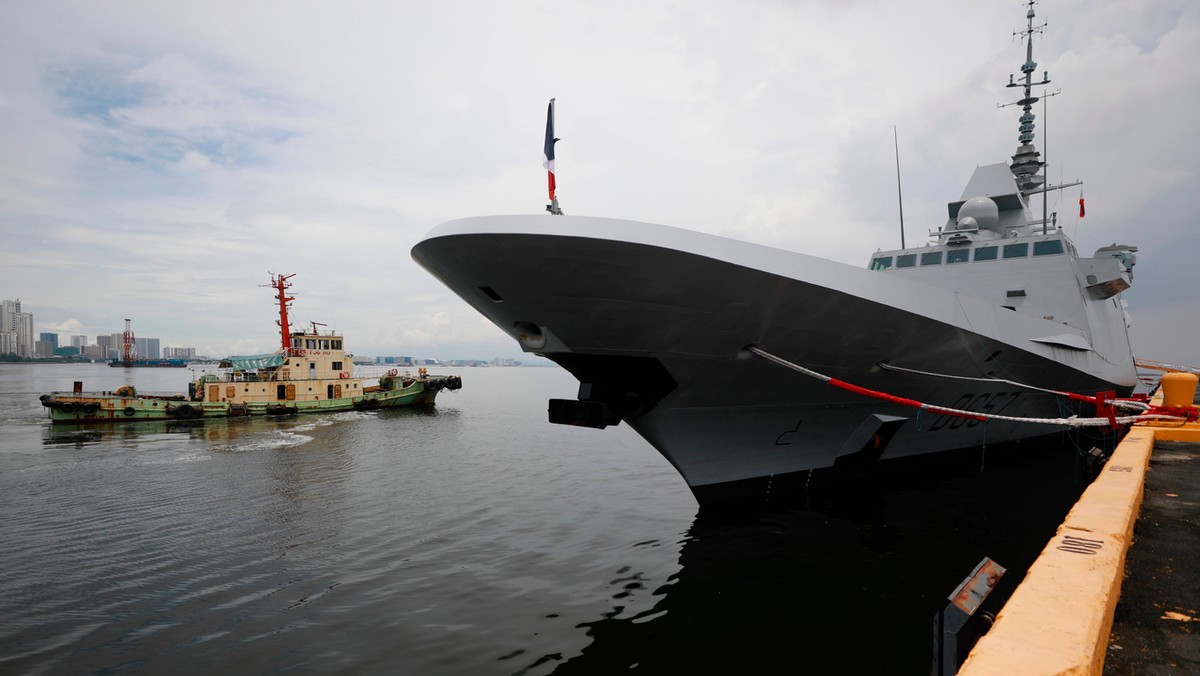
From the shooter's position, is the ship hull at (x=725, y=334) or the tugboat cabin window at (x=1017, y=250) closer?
the ship hull at (x=725, y=334)

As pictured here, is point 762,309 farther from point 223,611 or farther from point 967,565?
point 223,611

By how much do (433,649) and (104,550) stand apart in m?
6.92

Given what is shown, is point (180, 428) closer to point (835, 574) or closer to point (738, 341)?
point (738, 341)

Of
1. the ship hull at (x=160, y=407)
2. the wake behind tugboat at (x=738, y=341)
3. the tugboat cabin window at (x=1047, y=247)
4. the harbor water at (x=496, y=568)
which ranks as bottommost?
the harbor water at (x=496, y=568)

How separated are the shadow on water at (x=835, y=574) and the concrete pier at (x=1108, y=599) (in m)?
2.01

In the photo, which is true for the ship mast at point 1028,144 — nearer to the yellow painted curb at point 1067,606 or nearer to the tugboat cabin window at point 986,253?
the tugboat cabin window at point 986,253

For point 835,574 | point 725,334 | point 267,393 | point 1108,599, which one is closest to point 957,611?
point 1108,599

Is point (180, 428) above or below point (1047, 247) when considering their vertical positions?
below

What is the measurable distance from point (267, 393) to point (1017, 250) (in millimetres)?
31195

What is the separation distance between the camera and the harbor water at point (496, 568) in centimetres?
525

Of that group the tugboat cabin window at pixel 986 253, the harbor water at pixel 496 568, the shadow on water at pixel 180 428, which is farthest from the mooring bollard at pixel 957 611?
the shadow on water at pixel 180 428

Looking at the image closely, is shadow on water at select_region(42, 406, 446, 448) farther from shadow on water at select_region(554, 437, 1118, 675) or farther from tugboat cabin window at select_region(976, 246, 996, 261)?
tugboat cabin window at select_region(976, 246, 996, 261)

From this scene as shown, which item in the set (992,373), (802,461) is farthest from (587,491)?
A: (992,373)

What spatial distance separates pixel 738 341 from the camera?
21.9ft
